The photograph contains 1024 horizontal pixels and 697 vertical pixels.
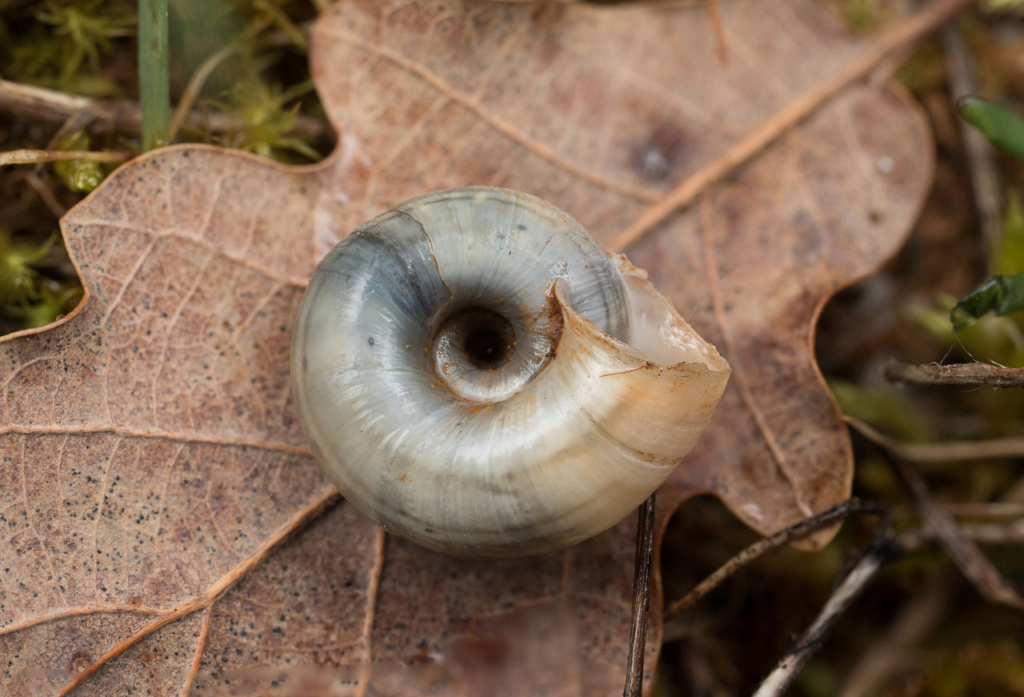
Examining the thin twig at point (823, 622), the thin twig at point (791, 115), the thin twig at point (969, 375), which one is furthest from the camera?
the thin twig at point (791, 115)

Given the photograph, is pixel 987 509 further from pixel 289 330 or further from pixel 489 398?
pixel 289 330

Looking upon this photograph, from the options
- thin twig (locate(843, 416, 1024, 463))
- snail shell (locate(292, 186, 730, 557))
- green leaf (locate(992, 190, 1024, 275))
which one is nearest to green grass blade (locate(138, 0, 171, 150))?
snail shell (locate(292, 186, 730, 557))

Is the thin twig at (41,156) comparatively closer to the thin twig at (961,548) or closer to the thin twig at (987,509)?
the thin twig at (961,548)

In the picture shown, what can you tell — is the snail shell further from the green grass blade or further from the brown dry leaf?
the green grass blade

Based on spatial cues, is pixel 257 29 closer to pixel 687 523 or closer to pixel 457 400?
pixel 457 400

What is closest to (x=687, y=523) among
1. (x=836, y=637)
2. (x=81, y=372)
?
(x=836, y=637)

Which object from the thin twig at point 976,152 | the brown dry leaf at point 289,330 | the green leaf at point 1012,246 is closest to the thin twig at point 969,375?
the brown dry leaf at point 289,330

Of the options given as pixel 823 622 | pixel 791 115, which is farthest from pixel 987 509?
pixel 791 115
